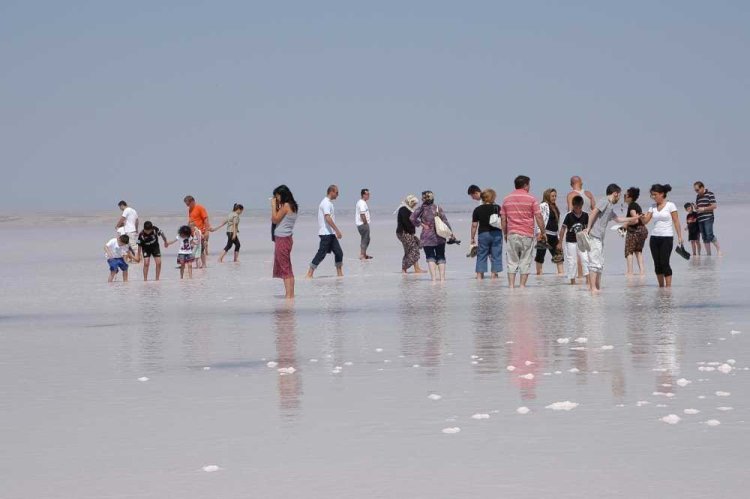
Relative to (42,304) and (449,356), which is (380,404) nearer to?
(449,356)

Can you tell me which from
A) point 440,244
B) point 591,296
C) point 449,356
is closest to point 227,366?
point 449,356

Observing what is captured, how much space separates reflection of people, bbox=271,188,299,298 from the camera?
760 inches

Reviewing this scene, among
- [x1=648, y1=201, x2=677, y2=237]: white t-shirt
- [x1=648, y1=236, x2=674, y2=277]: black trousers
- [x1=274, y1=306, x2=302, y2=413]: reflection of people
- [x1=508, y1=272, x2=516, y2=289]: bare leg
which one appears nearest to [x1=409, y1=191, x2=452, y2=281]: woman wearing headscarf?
[x1=508, y1=272, x2=516, y2=289]: bare leg

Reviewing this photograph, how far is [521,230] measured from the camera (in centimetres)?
2073

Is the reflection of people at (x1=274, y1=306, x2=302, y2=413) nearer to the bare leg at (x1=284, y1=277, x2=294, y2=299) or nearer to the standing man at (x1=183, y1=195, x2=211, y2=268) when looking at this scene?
the bare leg at (x1=284, y1=277, x2=294, y2=299)

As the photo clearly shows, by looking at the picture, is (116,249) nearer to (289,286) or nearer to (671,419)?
(289,286)

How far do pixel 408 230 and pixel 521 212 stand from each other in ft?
13.7

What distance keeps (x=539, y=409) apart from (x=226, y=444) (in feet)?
7.46

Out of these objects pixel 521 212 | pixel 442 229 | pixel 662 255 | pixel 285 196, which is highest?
pixel 285 196

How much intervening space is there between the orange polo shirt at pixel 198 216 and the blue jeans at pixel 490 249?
8.71 metres

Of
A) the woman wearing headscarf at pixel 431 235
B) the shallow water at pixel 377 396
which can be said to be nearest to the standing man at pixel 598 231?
the shallow water at pixel 377 396

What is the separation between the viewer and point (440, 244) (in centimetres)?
2270

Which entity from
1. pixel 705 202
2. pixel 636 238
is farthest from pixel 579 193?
pixel 705 202

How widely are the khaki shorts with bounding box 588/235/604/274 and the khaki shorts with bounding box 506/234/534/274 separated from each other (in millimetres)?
1219
